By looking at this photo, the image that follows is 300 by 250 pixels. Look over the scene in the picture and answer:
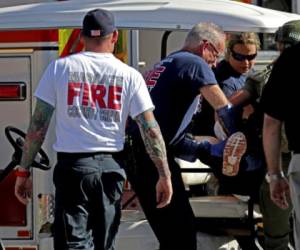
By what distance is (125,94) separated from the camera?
4.72 meters

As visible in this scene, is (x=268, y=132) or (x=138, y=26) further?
(x=138, y=26)

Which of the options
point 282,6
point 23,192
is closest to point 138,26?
point 23,192

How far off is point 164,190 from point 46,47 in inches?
69.6

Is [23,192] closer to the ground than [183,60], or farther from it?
closer to the ground

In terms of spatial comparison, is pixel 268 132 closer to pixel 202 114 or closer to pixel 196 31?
pixel 196 31

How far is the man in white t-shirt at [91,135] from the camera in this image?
4.66m

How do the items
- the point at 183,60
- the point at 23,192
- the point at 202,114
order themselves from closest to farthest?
the point at 23,192
the point at 183,60
the point at 202,114

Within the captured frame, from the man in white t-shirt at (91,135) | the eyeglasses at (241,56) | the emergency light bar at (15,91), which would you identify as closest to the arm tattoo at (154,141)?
the man in white t-shirt at (91,135)

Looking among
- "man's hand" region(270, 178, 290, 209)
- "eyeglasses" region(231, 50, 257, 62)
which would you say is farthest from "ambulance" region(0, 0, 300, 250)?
"man's hand" region(270, 178, 290, 209)

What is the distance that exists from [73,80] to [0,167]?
1.72 metres

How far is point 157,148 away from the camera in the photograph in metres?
4.73

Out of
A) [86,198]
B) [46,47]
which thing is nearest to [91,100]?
[86,198]

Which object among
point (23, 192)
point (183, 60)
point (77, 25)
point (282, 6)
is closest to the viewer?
point (23, 192)

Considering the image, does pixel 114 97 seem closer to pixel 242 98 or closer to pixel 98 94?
pixel 98 94
